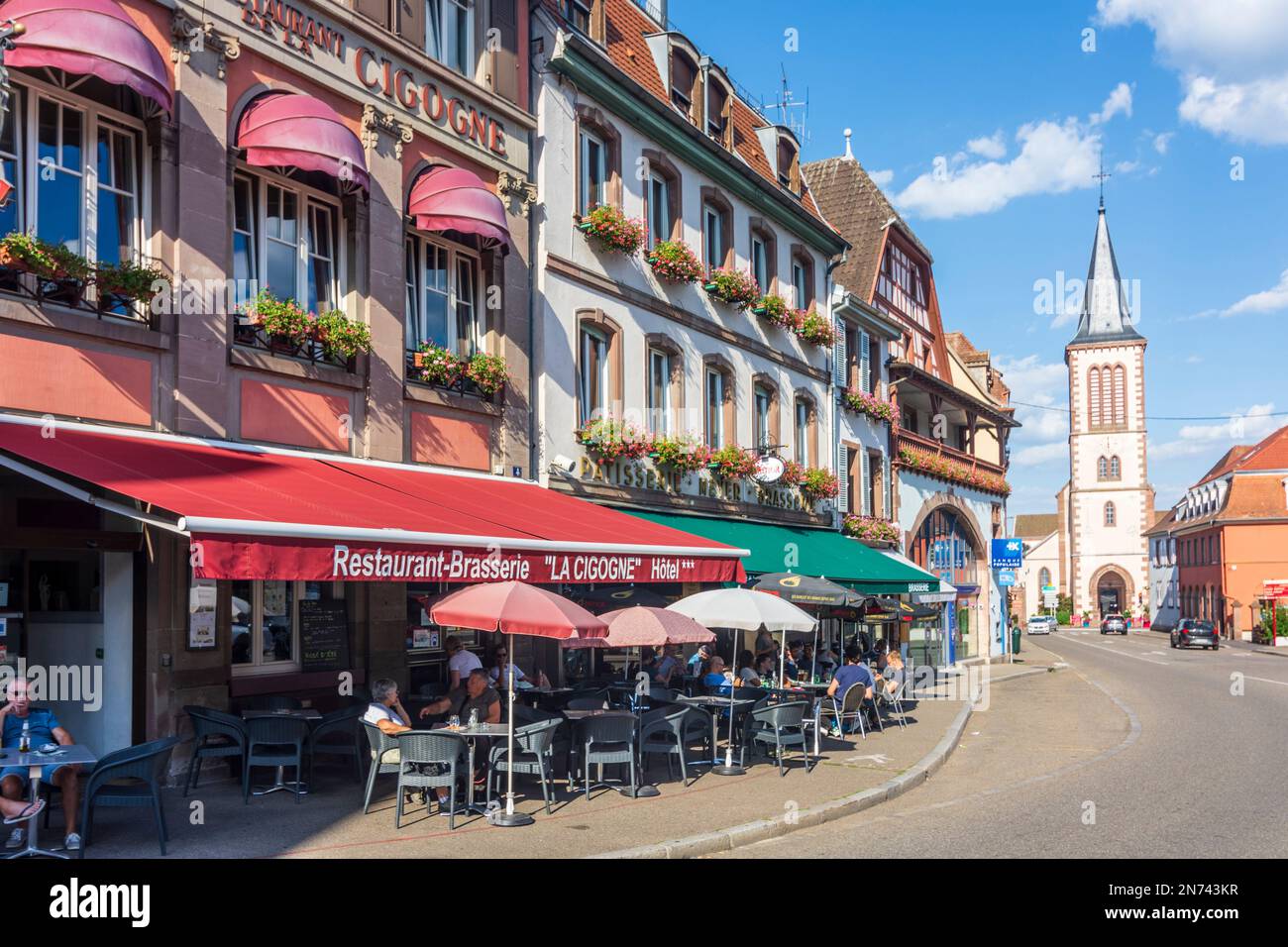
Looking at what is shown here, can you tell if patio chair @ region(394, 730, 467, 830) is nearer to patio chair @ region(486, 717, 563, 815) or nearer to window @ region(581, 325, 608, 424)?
patio chair @ region(486, 717, 563, 815)

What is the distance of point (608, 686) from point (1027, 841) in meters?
7.33

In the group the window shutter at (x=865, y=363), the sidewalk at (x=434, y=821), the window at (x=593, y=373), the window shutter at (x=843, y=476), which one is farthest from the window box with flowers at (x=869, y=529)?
the sidewalk at (x=434, y=821)

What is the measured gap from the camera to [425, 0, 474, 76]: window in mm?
15469

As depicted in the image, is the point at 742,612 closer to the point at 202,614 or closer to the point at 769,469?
the point at 202,614

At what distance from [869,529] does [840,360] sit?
463 centimetres

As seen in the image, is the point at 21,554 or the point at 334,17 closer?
the point at 21,554

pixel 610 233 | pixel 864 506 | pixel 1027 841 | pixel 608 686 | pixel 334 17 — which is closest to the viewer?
pixel 1027 841

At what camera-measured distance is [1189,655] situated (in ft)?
154

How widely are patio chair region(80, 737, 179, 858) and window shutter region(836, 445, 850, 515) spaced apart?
22010mm

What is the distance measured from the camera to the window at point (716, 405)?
74.9 ft

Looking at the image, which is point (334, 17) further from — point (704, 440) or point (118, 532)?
point (704, 440)

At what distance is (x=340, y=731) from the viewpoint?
486 inches

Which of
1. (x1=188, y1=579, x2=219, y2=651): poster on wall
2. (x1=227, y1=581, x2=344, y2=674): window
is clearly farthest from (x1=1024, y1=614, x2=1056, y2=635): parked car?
(x1=188, y1=579, x2=219, y2=651): poster on wall
